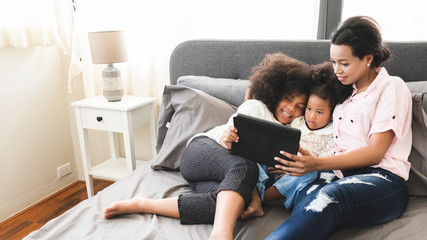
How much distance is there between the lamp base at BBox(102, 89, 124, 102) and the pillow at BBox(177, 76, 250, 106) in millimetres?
489

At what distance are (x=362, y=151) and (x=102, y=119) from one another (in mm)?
1474

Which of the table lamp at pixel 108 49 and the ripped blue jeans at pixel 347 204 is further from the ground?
the table lamp at pixel 108 49

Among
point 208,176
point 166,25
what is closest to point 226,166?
point 208,176

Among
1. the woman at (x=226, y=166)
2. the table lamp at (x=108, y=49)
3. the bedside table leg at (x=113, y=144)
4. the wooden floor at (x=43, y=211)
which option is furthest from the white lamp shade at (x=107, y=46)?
the wooden floor at (x=43, y=211)

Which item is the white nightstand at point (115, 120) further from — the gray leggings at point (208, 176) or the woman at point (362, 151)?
the woman at point (362, 151)

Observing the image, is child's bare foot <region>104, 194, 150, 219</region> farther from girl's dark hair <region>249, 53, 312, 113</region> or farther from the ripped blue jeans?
girl's dark hair <region>249, 53, 312, 113</region>

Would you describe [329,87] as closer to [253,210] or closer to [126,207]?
[253,210]

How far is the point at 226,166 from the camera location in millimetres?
1217

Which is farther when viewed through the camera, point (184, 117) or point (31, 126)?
point (31, 126)

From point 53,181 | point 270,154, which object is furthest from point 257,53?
point 53,181

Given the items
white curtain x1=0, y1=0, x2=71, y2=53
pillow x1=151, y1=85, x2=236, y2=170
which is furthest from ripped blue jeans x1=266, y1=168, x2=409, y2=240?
white curtain x1=0, y1=0, x2=71, y2=53

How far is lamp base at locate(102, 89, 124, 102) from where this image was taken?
2074 millimetres

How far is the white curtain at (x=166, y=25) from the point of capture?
6.46 ft

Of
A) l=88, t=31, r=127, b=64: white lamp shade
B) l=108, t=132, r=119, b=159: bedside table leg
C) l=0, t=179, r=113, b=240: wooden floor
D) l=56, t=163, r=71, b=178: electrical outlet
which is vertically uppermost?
l=88, t=31, r=127, b=64: white lamp shade
